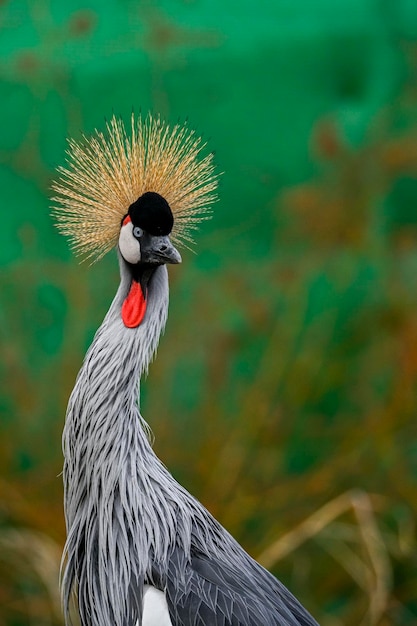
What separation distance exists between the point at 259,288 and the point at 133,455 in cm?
82

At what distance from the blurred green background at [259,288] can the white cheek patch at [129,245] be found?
74 cm

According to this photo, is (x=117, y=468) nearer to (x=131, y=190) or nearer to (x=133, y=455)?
(x=133, y=455)

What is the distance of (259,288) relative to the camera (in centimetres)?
223

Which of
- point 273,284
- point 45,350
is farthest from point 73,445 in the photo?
point 273,284

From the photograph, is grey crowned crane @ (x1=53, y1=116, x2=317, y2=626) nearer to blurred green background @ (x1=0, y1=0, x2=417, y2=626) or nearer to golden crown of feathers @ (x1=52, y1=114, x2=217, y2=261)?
golden crown of feathers @ (x1=52, y1=114, x2=217, y2=261)

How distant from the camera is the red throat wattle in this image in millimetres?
1459

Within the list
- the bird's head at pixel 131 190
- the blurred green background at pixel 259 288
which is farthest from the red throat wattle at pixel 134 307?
the blurred green background at pixel 259 288

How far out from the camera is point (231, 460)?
2230 millimetres

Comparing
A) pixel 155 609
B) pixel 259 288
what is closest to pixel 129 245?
pixel 155 609

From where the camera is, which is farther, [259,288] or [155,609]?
[259,288]

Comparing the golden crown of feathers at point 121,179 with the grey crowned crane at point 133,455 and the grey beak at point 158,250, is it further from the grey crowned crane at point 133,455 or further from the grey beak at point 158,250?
the grey beak at point 158,250

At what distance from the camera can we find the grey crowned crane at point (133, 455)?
1429 mm

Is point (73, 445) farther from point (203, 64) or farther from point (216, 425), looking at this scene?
point (203, 64)

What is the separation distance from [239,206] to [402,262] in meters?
0.41
